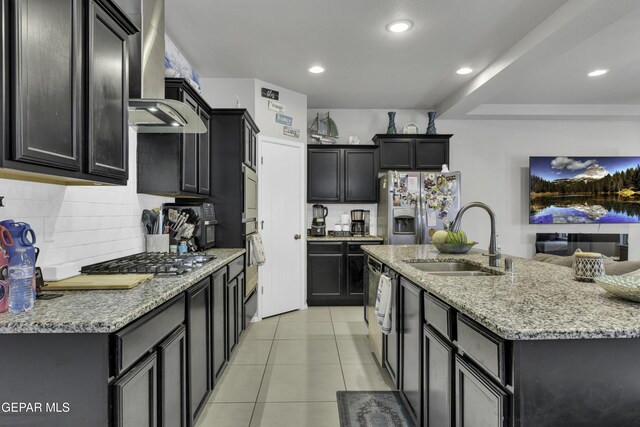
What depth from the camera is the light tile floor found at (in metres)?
2.28

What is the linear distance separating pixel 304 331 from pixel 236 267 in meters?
1.25

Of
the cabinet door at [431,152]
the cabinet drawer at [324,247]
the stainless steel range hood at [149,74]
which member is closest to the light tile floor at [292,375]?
the cabinet drawer at [324,247]

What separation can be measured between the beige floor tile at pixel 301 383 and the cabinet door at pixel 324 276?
1888mm

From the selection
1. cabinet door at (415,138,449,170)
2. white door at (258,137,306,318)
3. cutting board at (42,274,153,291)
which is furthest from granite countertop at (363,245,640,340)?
cabinet door at (415,138,449,170)

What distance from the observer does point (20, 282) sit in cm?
121

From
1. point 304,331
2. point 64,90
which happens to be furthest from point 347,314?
point 64,90

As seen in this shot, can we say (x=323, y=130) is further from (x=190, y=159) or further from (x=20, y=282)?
(x=20, y=282)

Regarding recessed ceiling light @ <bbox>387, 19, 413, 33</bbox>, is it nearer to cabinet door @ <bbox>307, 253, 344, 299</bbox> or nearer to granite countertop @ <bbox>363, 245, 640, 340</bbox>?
granite countertop @ <bbox>363, 245, 640, 340</bbox>

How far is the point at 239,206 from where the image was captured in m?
3.42

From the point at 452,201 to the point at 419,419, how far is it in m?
3.30

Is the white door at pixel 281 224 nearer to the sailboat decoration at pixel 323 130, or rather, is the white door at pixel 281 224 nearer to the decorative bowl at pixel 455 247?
the sailboat decoration at pixel 323 130

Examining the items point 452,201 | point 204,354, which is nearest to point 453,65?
point 452,201

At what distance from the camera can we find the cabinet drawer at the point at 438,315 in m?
1.47

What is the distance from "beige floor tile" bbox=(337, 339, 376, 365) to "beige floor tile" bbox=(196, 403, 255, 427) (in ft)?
3.23
